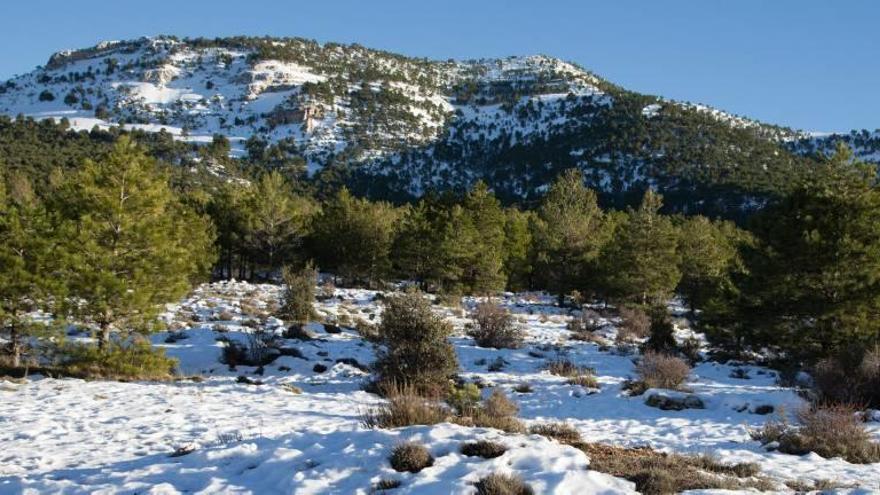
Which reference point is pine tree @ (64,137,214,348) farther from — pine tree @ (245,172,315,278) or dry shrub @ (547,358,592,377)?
pine tree @ (245,172,315,278)

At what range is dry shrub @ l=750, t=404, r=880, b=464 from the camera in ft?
26.0

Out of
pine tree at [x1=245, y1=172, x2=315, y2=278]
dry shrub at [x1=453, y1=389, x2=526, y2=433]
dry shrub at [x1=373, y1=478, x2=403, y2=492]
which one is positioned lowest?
dry shrub at [x1=453, y1=389, x2=526, y2=433]

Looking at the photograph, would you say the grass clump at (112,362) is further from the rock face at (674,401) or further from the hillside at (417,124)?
the hillside at (417,124)

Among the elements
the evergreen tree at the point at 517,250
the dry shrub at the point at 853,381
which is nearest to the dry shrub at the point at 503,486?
the dry shrub at the point at 853,381

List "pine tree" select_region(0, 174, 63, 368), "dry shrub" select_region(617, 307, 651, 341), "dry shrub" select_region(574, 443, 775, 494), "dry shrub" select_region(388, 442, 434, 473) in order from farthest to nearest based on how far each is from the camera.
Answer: "dry shrub" select_region(617, 307, 651, 341)
"pine tree" select_region(0, 174, 63, 368)
"dry shrub" select_region(388, 442, 434, 473)
"dry shrub" select_region(574, 443, 775, 494)

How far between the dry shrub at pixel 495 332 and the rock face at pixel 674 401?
7.54m

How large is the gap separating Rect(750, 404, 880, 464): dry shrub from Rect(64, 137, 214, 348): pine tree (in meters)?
12.7

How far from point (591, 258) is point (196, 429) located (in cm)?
2953

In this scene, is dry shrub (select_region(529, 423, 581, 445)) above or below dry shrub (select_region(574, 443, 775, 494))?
below

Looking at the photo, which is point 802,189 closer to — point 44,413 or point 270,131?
point 44,413

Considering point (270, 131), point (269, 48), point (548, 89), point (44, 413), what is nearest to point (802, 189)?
point (44, 413)

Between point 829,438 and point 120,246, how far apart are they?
14.3m

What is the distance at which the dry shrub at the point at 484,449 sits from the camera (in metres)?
6.09

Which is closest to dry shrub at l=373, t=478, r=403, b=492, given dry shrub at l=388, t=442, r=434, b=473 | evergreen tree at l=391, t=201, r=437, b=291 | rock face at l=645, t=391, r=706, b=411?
dry shrub at l=388, t=442, r=434, b=473
